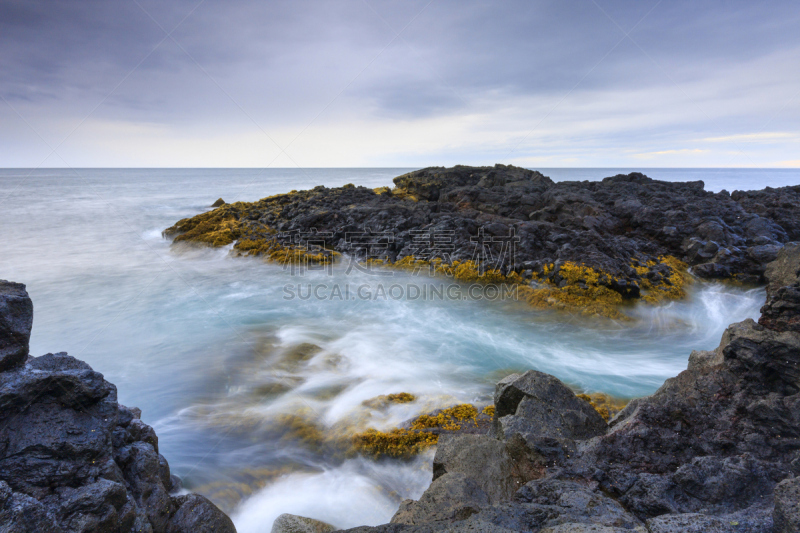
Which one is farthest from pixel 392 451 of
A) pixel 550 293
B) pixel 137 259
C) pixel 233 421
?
pixel 137 259

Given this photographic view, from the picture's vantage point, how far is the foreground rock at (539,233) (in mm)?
10125

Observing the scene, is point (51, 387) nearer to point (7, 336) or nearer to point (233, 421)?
point (7, 336)

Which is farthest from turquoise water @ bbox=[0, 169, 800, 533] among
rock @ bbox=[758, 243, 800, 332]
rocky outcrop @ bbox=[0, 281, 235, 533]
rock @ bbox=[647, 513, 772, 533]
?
rock @ bbox=[758, 243, 800, 332]

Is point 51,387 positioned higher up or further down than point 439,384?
higher up

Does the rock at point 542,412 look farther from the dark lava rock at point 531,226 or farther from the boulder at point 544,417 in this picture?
the dark lava rock at point 531,226

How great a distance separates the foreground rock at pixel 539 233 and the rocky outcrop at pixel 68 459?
8.56 metres

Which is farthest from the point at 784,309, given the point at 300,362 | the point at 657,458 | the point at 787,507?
the point at 300,362

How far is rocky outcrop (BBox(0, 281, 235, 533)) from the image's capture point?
2.39 metres

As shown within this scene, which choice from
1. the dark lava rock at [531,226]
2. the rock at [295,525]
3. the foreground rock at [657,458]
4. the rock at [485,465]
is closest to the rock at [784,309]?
the foreground rock at [657,458]

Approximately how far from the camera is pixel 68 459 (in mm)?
2643

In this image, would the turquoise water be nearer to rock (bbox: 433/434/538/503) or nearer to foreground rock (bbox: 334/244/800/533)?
rock (bbox: 433/434/538/503)

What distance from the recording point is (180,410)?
6281mm

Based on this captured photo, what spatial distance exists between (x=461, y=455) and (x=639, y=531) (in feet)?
5.56

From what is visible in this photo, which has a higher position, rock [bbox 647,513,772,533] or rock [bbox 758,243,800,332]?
rock [bbox 758,243,800,332]
